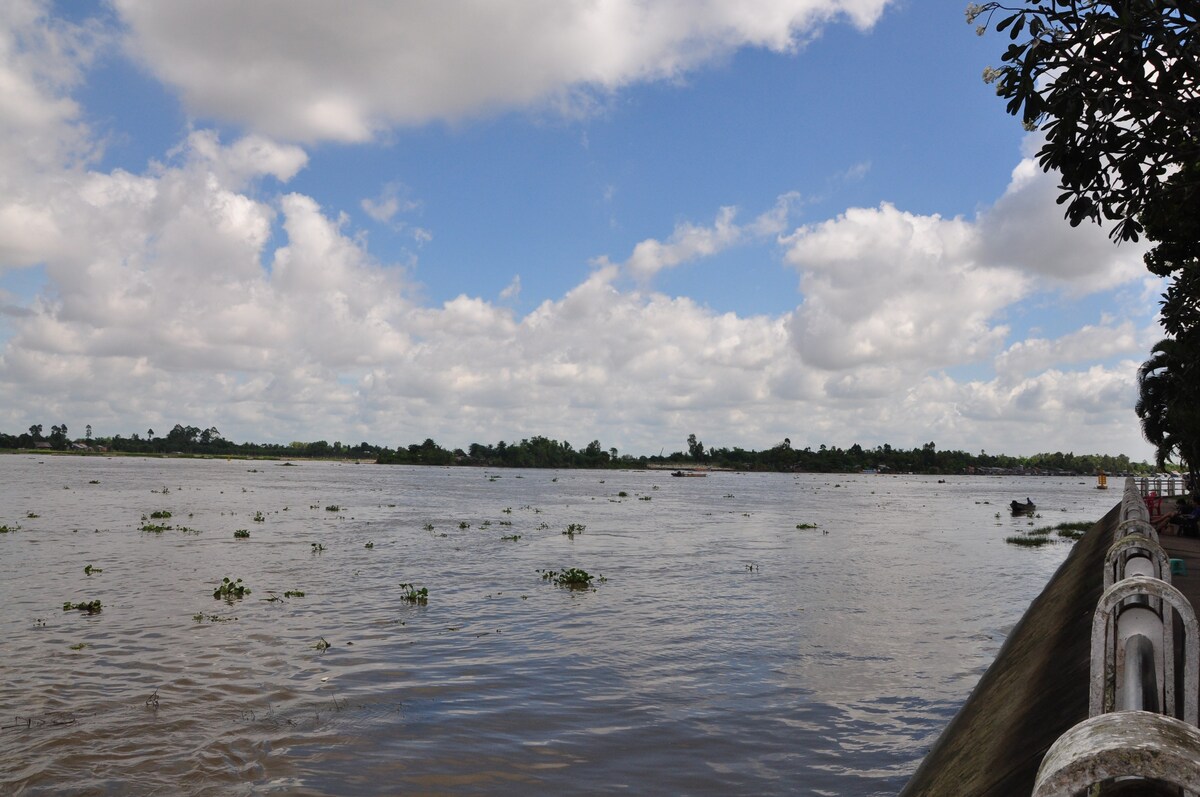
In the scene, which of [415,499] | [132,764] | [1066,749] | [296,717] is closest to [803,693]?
[296,717]

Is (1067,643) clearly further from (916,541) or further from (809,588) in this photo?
(916,541)

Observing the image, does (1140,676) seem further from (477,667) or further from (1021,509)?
(1021,509)

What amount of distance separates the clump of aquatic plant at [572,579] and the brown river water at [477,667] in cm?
52

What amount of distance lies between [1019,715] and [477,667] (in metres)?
10.3

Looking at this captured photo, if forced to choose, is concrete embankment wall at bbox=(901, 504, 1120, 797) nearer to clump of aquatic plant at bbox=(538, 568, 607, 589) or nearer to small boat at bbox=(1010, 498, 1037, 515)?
clump of aquatic plant at bbox=(538, 568, 607, 589)

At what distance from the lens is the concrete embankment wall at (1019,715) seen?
21.9ft

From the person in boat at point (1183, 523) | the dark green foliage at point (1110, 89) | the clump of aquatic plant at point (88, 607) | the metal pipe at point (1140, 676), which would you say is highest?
the dark green foliage at point (1110, 89)

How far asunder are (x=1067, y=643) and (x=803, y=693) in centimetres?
567

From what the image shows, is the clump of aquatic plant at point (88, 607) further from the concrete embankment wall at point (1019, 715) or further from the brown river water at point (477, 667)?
the concrete embankment wall at point (1019, 715)

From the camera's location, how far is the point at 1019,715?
→ 8422mm

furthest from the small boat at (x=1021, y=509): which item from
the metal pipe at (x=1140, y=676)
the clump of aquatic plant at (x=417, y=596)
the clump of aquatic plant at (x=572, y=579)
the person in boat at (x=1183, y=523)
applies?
the metal pipe at (x=1140, y=676)

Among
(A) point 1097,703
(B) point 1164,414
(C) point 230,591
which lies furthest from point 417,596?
(B) point 1164,414

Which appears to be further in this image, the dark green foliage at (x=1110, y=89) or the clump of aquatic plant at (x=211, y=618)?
the clump of aquatic plant at (x=211, y=618)

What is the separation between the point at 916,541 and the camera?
1738 inches
